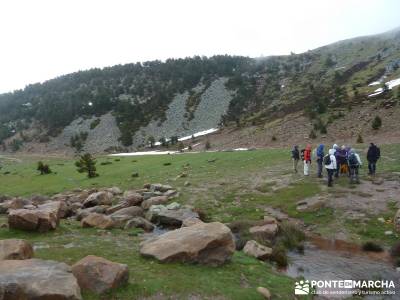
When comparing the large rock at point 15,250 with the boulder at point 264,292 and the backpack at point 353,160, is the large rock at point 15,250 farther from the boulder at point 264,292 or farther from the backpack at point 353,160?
the backpack at point 353,160

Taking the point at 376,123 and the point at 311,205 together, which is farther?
the point at 376,123

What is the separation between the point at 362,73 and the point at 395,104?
69103mm

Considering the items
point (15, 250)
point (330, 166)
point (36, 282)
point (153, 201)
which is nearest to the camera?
point (36, 282)

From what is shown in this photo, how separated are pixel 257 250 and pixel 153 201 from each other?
39.6 feet

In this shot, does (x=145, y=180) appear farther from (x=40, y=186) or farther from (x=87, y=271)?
(x=87, y=271)

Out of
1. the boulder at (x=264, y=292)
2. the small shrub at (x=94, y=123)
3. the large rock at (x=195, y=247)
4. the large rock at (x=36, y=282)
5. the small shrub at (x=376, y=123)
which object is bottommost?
the boulder at (x=264, y=292)

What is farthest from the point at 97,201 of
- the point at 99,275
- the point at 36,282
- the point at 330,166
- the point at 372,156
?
the point at 372,156

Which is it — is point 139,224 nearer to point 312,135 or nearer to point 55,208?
point 55,208

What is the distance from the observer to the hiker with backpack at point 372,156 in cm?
2943

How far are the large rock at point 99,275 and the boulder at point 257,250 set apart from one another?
6626 mm

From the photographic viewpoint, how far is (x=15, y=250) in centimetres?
1334

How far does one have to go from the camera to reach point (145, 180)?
38.8 meters

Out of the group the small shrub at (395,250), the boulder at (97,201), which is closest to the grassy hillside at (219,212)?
the small shrub at (395,250)

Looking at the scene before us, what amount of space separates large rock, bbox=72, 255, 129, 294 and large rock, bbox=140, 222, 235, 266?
8.52 ft
